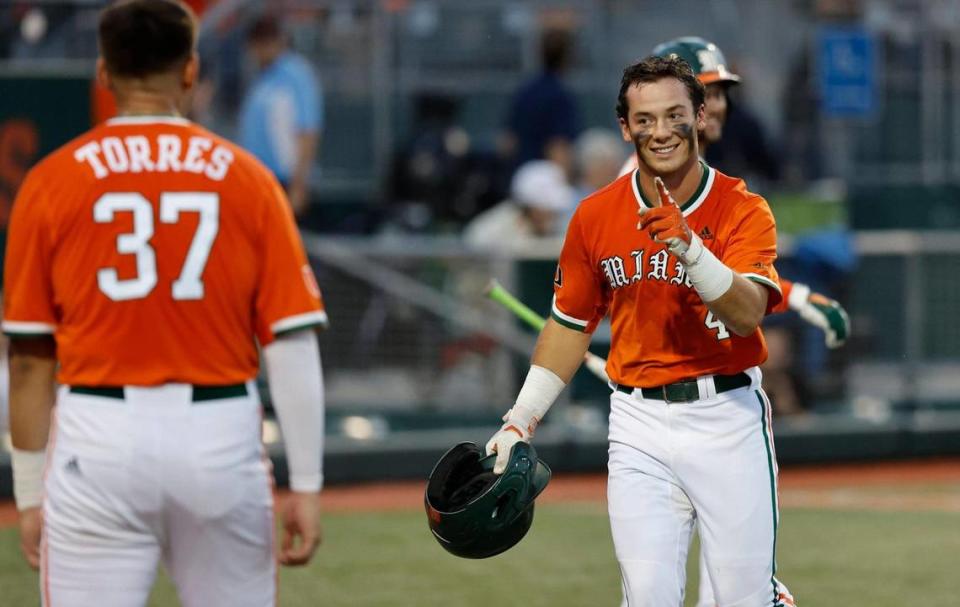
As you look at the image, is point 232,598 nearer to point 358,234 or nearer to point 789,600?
point 789,600

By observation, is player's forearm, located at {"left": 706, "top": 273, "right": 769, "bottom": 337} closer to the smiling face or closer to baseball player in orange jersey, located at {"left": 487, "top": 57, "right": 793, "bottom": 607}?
baseball player in orange jersey, located at {"left": 487, "top": 57, "right": 793, "bottom": 607}

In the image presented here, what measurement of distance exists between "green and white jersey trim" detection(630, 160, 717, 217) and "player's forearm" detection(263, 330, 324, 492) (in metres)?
1.42

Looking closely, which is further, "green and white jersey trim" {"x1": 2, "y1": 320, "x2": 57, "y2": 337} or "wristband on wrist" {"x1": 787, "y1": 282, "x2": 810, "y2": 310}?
"wristband on wrist" {"x1": 787, "y1": 282, "x2": 810, "y2": 310}

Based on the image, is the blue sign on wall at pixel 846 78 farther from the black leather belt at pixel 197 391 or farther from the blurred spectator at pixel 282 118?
the black leather belt at pixel 197 391

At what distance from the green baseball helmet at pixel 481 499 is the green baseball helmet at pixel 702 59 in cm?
179

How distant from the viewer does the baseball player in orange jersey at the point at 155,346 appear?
3721 millimetres

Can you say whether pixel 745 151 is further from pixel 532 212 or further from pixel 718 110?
pixel 718 110

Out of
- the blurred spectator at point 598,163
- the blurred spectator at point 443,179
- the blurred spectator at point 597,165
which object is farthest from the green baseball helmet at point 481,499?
the blurred spectator at point 443,179

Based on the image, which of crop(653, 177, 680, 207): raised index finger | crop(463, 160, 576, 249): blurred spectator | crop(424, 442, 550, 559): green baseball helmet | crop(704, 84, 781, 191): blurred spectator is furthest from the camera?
crop(704, 84, 781, 191): blurred spectator

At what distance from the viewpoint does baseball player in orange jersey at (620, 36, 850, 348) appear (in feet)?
19.4

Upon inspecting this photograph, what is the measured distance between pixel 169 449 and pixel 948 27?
1302 centimetres

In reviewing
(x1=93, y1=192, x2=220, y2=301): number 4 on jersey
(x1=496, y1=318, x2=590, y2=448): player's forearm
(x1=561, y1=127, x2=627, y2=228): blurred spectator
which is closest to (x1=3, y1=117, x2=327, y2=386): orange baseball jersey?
(x1=93, y1=192, x2=220, y2=301): number 4 on jersey

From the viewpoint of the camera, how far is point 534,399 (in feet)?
16.4

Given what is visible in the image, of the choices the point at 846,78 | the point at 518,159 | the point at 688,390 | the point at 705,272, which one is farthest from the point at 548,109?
the point at 705,272
